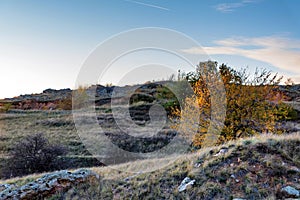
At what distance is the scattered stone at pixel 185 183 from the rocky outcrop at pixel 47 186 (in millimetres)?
3408

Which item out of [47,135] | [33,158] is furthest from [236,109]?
[47,135]

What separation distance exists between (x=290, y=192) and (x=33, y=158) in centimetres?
1701

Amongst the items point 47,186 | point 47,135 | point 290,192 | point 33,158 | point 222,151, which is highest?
point 222,151

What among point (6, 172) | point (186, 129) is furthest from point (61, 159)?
point (186, 129)

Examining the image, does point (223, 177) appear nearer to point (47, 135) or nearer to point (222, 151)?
point (222, 151)

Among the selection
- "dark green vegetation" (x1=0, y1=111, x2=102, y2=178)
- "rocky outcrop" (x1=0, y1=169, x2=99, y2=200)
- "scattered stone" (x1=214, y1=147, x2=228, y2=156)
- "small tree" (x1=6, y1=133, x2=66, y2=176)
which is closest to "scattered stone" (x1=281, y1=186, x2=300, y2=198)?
"scattered stone" (x1=214, y1=147, x2=228, y2=156)

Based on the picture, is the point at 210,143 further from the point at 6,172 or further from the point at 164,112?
the point at 164,112

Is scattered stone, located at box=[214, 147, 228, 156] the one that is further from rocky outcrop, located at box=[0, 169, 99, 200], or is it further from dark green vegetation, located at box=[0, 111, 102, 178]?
dark green vegetation, located at box=[0, 111, 102, 178]

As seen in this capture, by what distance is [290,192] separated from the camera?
6633 mm

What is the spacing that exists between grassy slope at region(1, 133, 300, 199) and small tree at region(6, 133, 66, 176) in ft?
34.6

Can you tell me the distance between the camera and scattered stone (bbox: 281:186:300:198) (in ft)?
21.3

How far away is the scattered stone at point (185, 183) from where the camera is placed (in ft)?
25.6

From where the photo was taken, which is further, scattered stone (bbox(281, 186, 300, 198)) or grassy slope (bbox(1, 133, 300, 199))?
grassy slope (bbox(1, 133, 300, 199))

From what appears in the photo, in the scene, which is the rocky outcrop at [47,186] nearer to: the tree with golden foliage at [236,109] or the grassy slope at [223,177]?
the grassy slope at [223,177]
